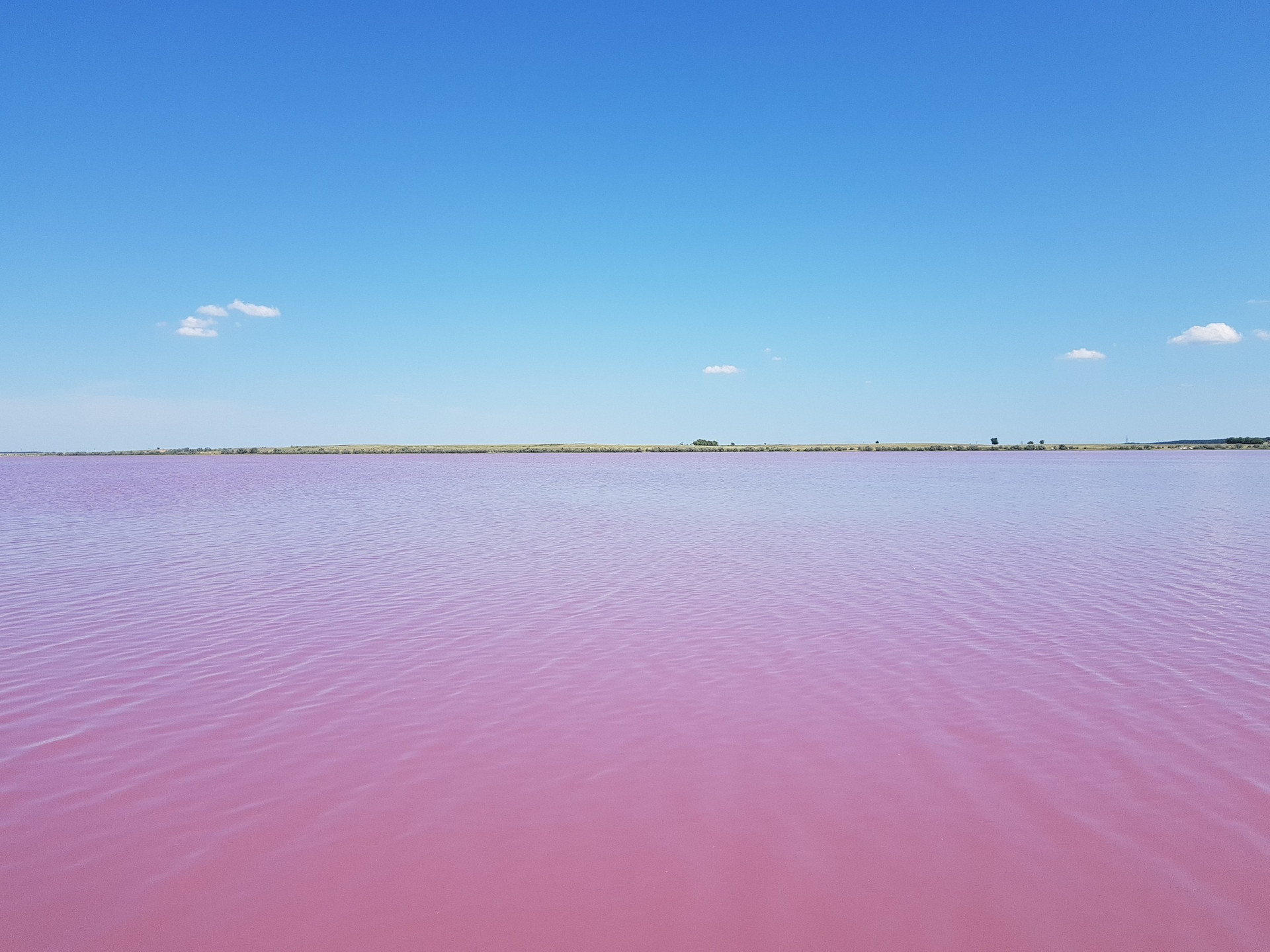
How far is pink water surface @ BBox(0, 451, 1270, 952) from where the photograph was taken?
5086mm

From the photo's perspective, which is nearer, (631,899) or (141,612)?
(631,899)

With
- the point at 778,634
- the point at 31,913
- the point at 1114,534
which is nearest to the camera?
the point at 31,913

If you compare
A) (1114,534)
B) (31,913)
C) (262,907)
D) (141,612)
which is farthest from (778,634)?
(1114,534)

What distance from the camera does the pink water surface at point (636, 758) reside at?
200 inches

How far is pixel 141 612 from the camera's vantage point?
1354 cm

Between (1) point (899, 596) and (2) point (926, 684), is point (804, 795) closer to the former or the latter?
(2) point (926, 684)

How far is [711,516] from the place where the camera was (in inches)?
1195

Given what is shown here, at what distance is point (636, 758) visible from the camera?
745 centimetres

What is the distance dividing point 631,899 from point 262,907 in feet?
8.54

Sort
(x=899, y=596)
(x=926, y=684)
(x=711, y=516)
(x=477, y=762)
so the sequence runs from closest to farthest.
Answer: (x=477, y=762), (x=926, y=684), (x=899, y=596), (x=711, y=516)

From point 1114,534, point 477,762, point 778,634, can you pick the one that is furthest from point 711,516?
point 477,762

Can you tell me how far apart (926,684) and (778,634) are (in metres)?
2.89

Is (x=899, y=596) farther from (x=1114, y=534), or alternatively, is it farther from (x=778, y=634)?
(x=1114, y=534)

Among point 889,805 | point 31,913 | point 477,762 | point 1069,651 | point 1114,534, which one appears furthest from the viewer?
point 1114,534
